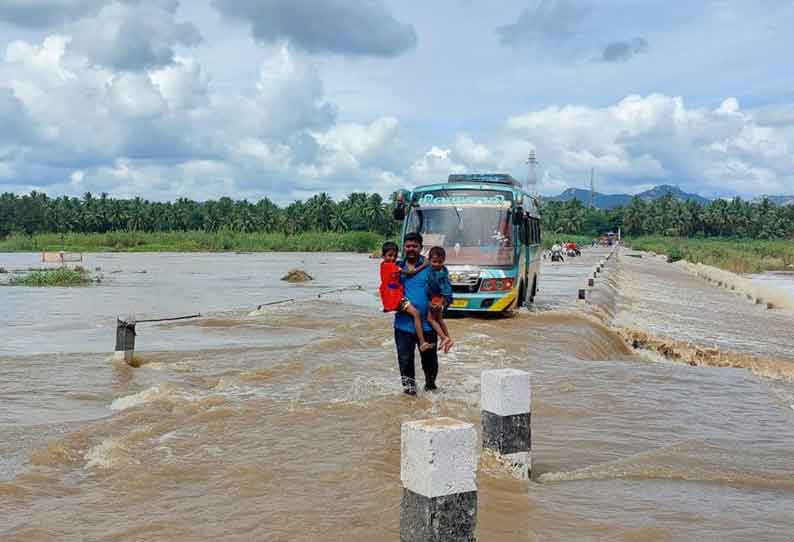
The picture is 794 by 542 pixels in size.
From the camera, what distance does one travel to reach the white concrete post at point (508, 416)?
18.8ft

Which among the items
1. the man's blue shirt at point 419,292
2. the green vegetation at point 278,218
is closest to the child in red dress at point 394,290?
the man's blue shirt at point 419,292

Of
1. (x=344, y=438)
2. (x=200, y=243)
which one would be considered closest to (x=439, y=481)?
(x=344, y=438)

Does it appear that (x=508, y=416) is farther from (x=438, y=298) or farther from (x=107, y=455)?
(x=107, y=455)

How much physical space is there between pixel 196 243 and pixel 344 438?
90585 millimetres

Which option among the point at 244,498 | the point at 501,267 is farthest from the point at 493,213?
the point at 244,498

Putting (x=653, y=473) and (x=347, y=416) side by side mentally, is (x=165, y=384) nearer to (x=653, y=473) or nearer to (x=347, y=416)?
(x=347, y=416)

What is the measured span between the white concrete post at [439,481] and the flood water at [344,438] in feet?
4.34

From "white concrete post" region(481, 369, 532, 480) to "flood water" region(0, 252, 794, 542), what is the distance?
189mm

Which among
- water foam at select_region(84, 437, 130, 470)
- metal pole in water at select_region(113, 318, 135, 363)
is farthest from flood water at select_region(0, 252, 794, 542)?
metal pole in water at select_region(113, 318, 135, 363)

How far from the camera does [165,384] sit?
33.3 ft

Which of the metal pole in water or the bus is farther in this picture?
the bus

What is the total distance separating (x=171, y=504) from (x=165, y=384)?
4734mm

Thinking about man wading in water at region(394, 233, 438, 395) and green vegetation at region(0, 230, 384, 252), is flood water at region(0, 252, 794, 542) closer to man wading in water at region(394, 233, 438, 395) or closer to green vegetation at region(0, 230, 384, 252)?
man wading in water at region(394, 233, 438, 395)

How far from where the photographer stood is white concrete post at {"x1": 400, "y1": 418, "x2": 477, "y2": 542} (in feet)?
12.1
